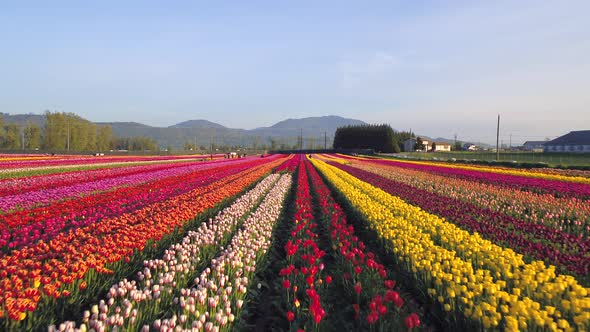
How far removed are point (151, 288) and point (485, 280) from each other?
402 centimetres

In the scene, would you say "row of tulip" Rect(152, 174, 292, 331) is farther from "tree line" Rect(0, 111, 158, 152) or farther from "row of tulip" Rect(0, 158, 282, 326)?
"tree line" Rect(0, 111, 158, 152)

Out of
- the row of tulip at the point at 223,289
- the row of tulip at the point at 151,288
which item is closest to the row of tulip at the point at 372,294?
the row of tulip at the point at 223,289

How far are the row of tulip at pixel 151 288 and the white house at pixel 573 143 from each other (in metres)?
115

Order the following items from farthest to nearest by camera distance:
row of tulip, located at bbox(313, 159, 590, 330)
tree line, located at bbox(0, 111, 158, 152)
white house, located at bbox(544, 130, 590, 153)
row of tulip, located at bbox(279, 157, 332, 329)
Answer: white house, located at bbox(544, 130, 590, 153) → tree line, located at bbox(0, 111, 158, 152) → row of tulip, located at bbox(279, 157, 332, 329) → row of tulip, located at bbox(313, 159, 590, 330)

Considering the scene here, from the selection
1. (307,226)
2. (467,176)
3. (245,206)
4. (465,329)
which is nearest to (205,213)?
(245,206)

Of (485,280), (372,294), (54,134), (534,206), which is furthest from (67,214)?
(54,134)

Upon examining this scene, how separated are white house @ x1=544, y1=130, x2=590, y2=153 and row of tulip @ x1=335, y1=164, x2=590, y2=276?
356 ft

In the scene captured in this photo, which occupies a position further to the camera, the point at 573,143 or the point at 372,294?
the point at 573,143

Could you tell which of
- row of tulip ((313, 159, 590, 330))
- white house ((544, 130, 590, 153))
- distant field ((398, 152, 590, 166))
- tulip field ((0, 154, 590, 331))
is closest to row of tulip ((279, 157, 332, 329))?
tulip field ((0, 154, 590, 331))

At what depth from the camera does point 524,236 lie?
6.97 metres

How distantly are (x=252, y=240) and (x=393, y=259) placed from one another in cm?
251

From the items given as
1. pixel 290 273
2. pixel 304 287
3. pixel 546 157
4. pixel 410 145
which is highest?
pixel 410 145

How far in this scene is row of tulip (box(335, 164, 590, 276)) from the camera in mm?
5449

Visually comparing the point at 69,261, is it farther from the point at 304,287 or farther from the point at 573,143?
the point at 573,143
